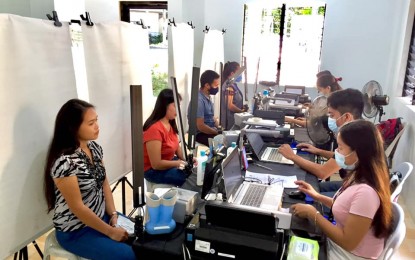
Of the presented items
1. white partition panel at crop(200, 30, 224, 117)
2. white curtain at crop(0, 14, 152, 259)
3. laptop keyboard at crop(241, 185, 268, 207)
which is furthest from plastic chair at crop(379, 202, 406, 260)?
white partition panel at crop(200, 30, 224, 117)

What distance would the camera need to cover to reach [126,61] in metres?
2.47

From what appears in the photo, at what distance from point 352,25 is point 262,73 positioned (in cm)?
162

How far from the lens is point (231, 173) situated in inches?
66.9

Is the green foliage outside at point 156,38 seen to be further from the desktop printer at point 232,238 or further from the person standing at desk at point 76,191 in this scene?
the desktop printer at point 232,238

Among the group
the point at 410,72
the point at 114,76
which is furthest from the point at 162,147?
the point at 410,72

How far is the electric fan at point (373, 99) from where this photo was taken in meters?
3.53

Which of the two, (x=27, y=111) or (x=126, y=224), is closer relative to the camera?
(x=27, y=111)

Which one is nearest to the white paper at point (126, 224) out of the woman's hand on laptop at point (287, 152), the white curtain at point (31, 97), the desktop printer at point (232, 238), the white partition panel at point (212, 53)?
the white curtain at point (31, 97)

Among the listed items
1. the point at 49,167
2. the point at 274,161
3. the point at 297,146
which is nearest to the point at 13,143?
the point at 49,167

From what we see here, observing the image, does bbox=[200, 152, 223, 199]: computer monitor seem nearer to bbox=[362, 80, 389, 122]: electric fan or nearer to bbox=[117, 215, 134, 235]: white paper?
bbox=[117, 215, 134, 235]: white paper

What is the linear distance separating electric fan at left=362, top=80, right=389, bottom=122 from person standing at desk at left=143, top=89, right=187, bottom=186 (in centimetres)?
227

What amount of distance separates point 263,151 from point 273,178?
570mm

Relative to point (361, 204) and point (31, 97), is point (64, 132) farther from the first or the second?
point (361, 204)

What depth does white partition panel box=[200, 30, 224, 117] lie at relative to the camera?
14.8 ft
